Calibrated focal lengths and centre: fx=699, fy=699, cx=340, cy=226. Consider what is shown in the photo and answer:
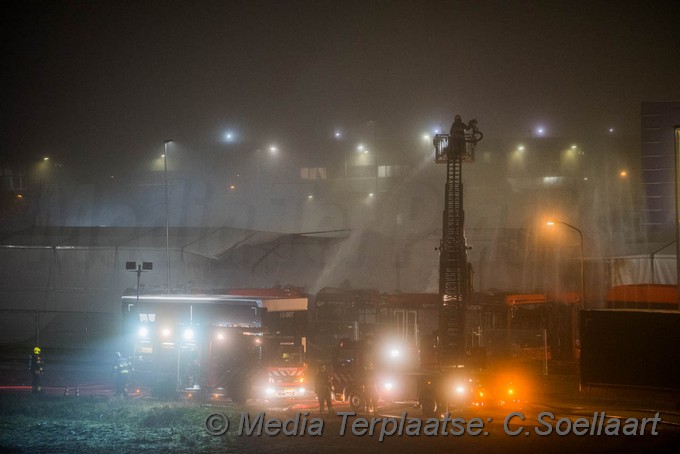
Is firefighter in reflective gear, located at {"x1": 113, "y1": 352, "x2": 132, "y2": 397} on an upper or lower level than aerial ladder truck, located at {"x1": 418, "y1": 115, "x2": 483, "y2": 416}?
lower

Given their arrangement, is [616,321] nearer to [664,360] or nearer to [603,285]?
[664,360]

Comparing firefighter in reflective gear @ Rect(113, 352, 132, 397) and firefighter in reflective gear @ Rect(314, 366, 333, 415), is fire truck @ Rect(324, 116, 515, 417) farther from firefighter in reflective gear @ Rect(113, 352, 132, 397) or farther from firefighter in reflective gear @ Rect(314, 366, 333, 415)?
firefighter in reflective gear @ Rect(113, 352, 132, 397)

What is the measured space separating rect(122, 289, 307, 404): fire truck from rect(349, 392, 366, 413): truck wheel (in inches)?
113

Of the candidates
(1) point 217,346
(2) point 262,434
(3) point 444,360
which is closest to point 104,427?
(2) point 262,434

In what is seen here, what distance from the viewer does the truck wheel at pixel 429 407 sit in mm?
20391

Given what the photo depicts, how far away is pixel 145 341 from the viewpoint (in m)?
28.3

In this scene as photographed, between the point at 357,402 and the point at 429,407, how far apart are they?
8.92 ft

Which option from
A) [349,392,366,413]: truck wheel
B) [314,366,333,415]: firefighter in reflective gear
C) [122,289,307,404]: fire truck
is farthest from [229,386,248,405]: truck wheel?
[314,366,333,415]: firefighter in reflective gear

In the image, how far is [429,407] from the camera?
20.4 m

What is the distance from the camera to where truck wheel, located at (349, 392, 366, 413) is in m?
21.9

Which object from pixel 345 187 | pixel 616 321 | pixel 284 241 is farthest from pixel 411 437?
pixel 345 187

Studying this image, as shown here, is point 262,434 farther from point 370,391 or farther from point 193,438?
point 370,391

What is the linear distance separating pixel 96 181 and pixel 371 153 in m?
31.0

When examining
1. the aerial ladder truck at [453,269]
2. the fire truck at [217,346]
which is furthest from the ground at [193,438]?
the aerial ladder truck at [453,269]
